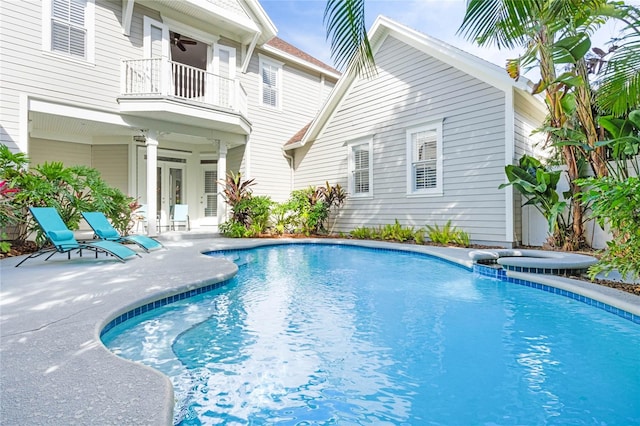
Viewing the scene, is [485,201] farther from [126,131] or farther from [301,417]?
[126,131]

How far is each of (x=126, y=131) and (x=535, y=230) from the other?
1217 centimetres

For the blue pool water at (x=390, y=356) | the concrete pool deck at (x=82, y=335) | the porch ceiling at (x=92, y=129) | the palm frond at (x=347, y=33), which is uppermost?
the porch ceiling at (x=92, y=129)

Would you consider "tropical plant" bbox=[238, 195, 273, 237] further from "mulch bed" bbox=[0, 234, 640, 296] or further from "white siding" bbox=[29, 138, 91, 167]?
"white siding" bbox=[29, 138, 91, 167]

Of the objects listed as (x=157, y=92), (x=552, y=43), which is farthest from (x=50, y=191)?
(x=552, y=43)

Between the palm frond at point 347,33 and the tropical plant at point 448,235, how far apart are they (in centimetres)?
741

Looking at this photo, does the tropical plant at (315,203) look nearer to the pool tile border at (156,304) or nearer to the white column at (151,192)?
the white column at (151,192)

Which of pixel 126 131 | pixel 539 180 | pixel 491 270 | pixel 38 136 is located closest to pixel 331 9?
pixel 491 270

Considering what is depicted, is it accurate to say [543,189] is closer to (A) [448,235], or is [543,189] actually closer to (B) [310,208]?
(A) [448,235]

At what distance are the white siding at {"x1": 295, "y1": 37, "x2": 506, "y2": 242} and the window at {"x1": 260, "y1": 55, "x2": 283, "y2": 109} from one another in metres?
2.64

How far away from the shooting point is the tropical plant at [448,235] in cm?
930

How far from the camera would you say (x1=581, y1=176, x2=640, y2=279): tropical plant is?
4.22 m

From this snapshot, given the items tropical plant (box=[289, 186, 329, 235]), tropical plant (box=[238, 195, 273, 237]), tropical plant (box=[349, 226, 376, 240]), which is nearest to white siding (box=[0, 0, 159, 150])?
tropical plant (box=[238, 195, 273, 237])

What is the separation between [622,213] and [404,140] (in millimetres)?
7059

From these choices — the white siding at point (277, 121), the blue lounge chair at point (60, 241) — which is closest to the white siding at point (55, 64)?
the blue lounge chair at point (60, 241)
